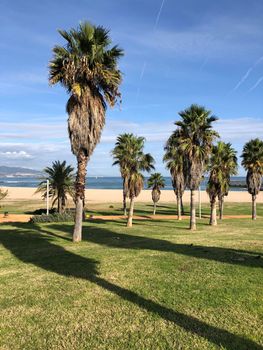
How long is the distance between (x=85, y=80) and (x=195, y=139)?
11910 millimetres

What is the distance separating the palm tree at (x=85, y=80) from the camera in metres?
19.5

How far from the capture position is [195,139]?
1132 inches

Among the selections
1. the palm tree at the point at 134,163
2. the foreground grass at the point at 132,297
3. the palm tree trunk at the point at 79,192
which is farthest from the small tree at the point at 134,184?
the foreground grass at the point at 132,297

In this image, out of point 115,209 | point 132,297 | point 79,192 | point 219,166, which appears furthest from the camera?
point 115,209

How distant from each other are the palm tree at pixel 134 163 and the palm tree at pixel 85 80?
9904mm

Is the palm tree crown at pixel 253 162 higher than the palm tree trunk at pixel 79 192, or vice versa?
the palm tree crown at pixel 253 162

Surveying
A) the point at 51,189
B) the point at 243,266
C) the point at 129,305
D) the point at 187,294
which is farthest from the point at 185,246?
the point at 51,189

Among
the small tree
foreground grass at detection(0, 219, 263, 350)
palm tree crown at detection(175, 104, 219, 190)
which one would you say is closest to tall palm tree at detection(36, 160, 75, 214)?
the small tree

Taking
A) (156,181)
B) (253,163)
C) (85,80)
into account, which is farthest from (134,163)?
(156,181)

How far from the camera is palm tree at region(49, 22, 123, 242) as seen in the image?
19.5m

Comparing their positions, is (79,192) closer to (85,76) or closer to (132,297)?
(85,76)

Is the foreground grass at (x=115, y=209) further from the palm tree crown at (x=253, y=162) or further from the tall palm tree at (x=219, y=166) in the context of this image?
the tall palm tree at (x=219, y=166)

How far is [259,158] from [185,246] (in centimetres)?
2743

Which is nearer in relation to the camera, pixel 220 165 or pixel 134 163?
pixel 134 163
